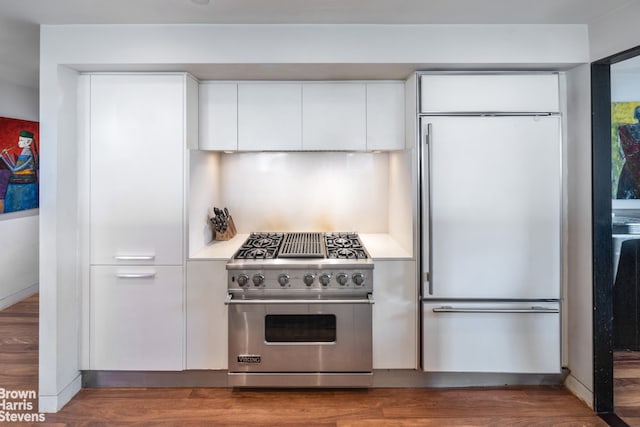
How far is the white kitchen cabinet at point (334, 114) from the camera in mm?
2635

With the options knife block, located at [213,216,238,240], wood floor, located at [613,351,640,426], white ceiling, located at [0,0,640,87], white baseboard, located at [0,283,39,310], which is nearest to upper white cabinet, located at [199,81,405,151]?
white ceiling, located at [0,0,640,87]

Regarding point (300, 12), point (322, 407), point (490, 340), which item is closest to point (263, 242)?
point (322, 407)

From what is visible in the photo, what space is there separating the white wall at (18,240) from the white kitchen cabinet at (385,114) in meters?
3.80

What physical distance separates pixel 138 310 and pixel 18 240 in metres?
2.77

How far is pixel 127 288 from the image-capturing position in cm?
245

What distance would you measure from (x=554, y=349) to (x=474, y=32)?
6.51ft

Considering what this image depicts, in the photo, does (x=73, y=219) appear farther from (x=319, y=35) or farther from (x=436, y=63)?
(x=436, y=63)

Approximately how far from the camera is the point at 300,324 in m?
2.43

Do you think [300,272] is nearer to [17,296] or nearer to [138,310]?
[138,310]

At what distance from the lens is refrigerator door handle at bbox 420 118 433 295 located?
7.86ft

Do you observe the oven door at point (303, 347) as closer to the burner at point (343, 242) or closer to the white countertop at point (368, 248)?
the white countertop at point (368, 248)

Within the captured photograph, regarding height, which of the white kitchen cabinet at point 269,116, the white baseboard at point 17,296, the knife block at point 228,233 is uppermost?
the white kitchen cabinet at point 269,116

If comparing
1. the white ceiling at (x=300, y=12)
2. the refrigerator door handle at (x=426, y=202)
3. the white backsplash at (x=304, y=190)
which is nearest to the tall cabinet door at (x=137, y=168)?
the white ceiling at (x=300, y=12)

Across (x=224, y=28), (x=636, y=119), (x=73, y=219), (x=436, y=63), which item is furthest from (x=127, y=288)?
(x=636, y=119)
